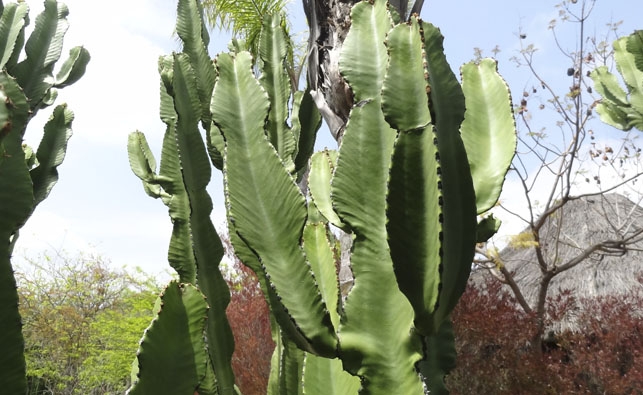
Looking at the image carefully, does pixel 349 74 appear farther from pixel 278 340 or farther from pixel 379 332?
pixel 278 340

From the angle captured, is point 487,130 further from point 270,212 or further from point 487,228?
point 270,212

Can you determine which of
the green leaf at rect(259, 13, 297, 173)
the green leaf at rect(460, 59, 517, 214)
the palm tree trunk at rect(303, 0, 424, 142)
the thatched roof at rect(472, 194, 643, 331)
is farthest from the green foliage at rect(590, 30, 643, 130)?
the green leaf at rect(460, 59, 517, 214)

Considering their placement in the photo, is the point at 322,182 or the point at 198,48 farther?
the point at 198,48

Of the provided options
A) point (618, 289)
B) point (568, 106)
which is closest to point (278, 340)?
point (568, 106)

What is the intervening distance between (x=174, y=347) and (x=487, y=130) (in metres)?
1.01

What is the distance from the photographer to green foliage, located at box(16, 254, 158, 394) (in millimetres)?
12586

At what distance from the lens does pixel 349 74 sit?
161 cm

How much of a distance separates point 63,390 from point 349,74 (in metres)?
13.8

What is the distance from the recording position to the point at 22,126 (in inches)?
72.3

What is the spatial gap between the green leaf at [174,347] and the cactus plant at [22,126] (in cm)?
29

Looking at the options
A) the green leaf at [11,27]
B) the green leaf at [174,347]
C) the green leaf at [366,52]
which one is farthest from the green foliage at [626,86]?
the green leaf at [174,347]

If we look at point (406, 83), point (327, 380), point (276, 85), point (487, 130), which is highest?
point (276, 85)

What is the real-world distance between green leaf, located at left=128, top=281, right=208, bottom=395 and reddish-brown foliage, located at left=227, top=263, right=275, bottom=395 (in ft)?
18.3

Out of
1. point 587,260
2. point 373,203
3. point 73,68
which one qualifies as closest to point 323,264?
point 373,203
